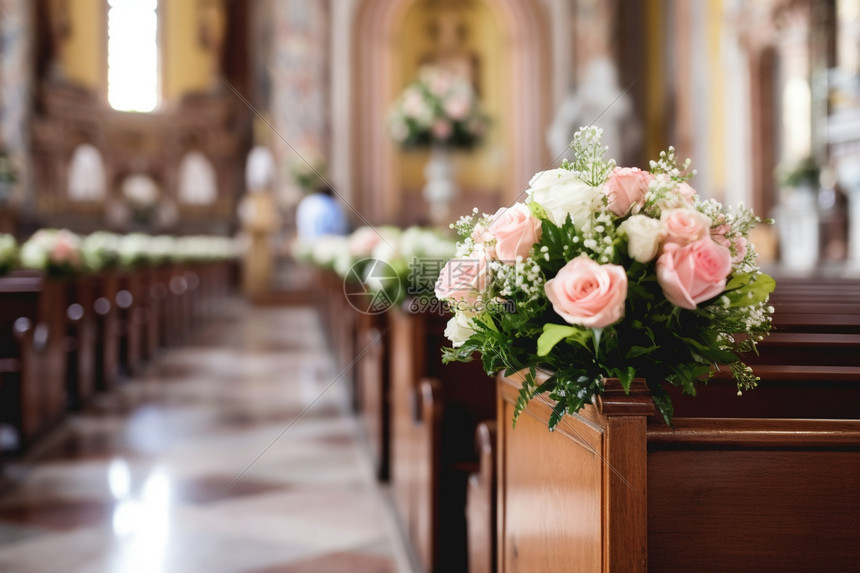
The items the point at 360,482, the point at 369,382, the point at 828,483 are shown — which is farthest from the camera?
the point at 369,382

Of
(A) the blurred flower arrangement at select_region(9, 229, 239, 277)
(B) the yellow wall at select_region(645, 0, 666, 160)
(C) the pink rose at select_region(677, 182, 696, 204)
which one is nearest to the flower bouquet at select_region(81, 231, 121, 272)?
(A) the blurred flower arrangement at select_region(9, 229, 239, 277)

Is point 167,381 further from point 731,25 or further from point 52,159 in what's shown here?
point 52,159

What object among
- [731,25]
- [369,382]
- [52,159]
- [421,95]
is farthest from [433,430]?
[52,159]

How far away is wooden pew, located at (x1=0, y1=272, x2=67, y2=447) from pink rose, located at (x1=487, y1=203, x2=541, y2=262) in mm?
3308

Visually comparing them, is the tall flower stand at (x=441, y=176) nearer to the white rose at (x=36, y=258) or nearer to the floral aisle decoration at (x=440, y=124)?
the floral aisle decoration at (x=440, y=124)

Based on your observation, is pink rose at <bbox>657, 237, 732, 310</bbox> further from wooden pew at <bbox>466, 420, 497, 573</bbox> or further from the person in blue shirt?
the person in blue shirt

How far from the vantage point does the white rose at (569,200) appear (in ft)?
3.93

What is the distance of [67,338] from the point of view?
479 centimetres

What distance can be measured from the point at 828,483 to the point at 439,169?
6439mm

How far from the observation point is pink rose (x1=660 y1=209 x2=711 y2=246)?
1115 millimetres

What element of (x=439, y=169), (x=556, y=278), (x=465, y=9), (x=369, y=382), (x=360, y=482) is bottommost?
(x=360, y=482)

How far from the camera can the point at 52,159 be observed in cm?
1416

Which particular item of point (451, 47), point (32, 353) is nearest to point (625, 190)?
point (32, 353)

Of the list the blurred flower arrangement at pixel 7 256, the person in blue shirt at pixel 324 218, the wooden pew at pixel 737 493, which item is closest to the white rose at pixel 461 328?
the wooden pew at pixel 737 493
